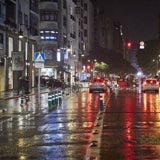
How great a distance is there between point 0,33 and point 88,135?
45393mm

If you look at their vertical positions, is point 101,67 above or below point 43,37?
below

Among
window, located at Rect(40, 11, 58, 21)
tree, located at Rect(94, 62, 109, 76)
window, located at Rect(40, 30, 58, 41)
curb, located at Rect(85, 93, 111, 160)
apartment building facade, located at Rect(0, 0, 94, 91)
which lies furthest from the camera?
tree, located at Rect(94, 62, 109, 76)

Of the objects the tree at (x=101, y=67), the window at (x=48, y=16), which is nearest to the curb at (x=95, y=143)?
the window at (x=48, y=16)

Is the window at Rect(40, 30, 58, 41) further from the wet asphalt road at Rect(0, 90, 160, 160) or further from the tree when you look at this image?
the wet asphalt road at Rect(0, 90, 160, 160)

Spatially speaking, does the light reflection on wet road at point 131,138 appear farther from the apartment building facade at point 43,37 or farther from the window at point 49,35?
the window at point 49,35

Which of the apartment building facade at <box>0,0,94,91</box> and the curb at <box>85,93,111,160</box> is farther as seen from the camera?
the apartment building facade at <box>0,0,94,91</box>

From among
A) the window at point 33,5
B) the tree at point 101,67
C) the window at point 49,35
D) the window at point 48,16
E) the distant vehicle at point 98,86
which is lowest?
the distant vehicle at point 98,86

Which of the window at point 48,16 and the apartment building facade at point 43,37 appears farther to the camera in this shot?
the window at point 48,16

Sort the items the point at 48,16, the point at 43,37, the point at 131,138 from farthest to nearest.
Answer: the point at 48,16, the point at 43,37, the point at 131,138

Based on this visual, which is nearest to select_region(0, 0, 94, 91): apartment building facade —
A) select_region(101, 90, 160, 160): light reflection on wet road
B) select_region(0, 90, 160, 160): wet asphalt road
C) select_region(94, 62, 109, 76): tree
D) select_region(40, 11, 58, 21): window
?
select_region(40, 11, 58, 21): window

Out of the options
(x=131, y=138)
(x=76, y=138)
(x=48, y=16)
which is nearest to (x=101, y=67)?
(x=48, y=16)

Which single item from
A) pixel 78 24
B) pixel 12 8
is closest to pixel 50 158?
pixel 12 8

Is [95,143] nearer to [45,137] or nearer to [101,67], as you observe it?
[45,137]

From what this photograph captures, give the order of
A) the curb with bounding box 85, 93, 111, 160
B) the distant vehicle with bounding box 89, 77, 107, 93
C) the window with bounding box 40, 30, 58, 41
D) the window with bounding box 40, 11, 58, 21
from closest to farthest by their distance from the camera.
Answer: the curb with bounding box 85, 93, 111, 160 → the distant vehicle with bounding box 89, 77, 107, 93 → the window with bounding box 40, 30, 58, 41 → the window with bounding box 40, 11, 58, 21
